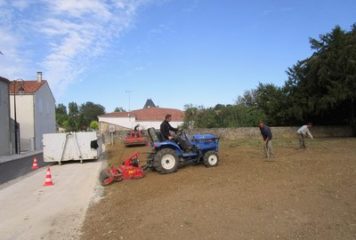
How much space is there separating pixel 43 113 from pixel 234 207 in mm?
51507

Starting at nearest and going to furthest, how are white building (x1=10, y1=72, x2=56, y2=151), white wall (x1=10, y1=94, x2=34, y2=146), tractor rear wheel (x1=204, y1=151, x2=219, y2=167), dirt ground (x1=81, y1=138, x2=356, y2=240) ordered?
dirt ground (x1=81, y1=138, x2=356, y2=240), tractor rear wheel (x1=204, y1=151, x2=219, y2=167), white building (x1=10, y1=72, x2=56, y2=151), white wall (x1=10, y1=94, x2=34, y2=146)

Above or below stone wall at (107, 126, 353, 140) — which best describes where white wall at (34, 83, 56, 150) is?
above

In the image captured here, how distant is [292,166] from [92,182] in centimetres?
718

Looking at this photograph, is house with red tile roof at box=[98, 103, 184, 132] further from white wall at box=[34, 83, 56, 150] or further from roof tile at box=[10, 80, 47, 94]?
roof tile at box=[10, 80, 47, 94]

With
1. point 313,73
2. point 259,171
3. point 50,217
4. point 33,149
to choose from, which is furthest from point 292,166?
point 33,149

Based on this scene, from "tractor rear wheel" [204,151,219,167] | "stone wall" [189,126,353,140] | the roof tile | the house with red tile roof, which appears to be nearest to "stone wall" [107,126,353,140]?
"stone wall" [189,126,353,140]

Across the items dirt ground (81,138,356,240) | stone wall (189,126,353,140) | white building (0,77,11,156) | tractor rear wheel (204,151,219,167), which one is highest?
white building (0,77,11,156)

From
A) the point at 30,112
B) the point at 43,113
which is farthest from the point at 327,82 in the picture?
the point at 43,113

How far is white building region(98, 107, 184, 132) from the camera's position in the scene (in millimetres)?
83312

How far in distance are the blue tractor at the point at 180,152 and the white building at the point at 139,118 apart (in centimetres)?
6522

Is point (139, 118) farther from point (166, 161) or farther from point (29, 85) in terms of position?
point (166, 161)

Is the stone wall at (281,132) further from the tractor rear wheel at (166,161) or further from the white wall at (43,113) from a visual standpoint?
the tractor rear wheel at (166,161)

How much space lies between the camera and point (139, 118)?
8688cm

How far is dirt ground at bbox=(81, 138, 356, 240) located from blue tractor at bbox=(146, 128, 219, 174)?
5.83 feet
